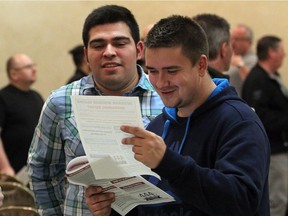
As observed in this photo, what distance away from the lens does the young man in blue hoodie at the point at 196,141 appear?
85.7 inches

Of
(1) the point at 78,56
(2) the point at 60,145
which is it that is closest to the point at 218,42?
(2) the point at 60,145

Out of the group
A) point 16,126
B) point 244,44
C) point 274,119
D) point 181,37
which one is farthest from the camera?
point 244,44

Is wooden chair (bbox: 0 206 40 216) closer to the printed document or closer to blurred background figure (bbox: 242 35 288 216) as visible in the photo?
the printed document

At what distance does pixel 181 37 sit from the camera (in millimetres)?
2396

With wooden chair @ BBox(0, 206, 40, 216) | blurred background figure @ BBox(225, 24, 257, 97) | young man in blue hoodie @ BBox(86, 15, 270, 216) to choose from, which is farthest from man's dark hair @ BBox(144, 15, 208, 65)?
blurred background figure @ BBox(225, 24, 257, 97)

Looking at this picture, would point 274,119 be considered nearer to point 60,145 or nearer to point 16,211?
point 16,211

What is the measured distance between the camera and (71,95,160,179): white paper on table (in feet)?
7.24

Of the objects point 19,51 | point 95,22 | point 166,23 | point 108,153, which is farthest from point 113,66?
point 19,51

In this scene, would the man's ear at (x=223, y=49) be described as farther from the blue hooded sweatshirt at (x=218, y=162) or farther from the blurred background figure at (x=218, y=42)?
the blue hooded sweatshirt at (x=218, y=162)

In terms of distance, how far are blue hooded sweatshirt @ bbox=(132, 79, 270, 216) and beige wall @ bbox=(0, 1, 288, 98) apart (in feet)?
21.3

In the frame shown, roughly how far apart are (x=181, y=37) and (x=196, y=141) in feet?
1.17

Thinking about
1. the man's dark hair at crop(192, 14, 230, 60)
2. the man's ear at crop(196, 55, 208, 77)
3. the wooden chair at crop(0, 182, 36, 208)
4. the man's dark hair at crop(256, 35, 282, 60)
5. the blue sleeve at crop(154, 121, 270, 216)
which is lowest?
the wooden chair at crop(0, 182, 36, 208)

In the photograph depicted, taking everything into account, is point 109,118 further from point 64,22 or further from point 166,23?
point 64,22

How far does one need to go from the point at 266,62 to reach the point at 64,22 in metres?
2.92
